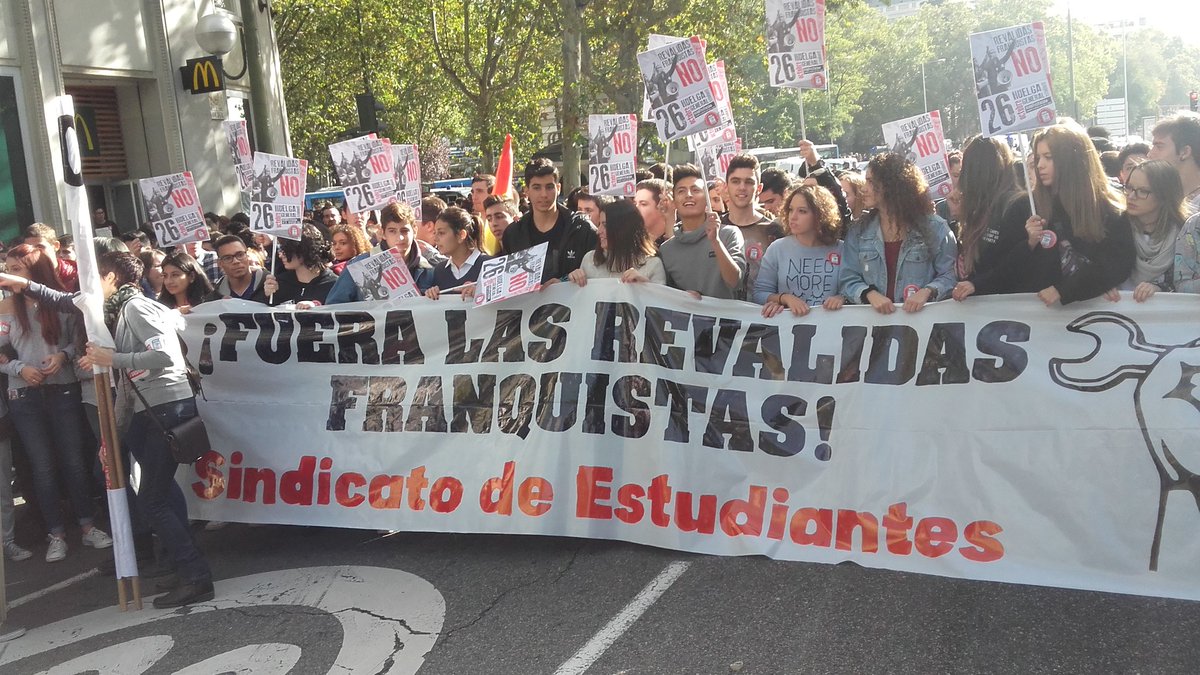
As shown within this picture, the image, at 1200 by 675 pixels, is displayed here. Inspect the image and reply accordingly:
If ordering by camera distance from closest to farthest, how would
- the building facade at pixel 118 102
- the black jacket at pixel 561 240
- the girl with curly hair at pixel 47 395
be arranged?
1. the girl with curly hair at pixel 47 395
2. the black jacket at pixel 561 240
3. the building facade at pixel 118 102

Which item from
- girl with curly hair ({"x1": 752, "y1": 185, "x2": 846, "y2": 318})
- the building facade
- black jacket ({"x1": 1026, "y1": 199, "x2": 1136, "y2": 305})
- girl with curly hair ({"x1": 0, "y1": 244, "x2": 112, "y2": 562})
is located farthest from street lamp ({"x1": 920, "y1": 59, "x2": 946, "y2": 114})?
girl with curly hair ({"x1": 0, "y1": 244, "x2": 112, "y2": 562})

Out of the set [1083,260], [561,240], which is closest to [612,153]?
[561,240]

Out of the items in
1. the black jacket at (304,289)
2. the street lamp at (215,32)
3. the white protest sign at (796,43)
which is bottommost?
the black jacket at (304,289)

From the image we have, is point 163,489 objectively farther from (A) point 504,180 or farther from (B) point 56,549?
(A) point 504,180

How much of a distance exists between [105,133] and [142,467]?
1120cm

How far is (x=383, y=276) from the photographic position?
22.9 ft

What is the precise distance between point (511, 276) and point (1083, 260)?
109 inches

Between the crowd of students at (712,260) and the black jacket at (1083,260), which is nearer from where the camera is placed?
the black jacket at (1083,260)

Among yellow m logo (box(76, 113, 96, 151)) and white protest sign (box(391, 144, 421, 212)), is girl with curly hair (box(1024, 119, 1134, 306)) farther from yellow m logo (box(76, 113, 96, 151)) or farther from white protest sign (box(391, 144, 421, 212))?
yellow m logo (box(76, 113, 96, 151))

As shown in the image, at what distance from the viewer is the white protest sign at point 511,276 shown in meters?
5.95

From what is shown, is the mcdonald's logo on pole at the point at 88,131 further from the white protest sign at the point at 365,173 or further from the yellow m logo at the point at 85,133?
the white protest sign at the point at 365,173

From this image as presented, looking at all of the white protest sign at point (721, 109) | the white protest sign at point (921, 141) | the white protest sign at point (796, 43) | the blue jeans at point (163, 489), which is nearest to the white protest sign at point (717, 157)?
the white protest sign at point (721, 109)

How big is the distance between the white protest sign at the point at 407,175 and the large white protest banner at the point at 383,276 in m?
2.22

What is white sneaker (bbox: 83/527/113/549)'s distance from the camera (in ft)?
22.1
